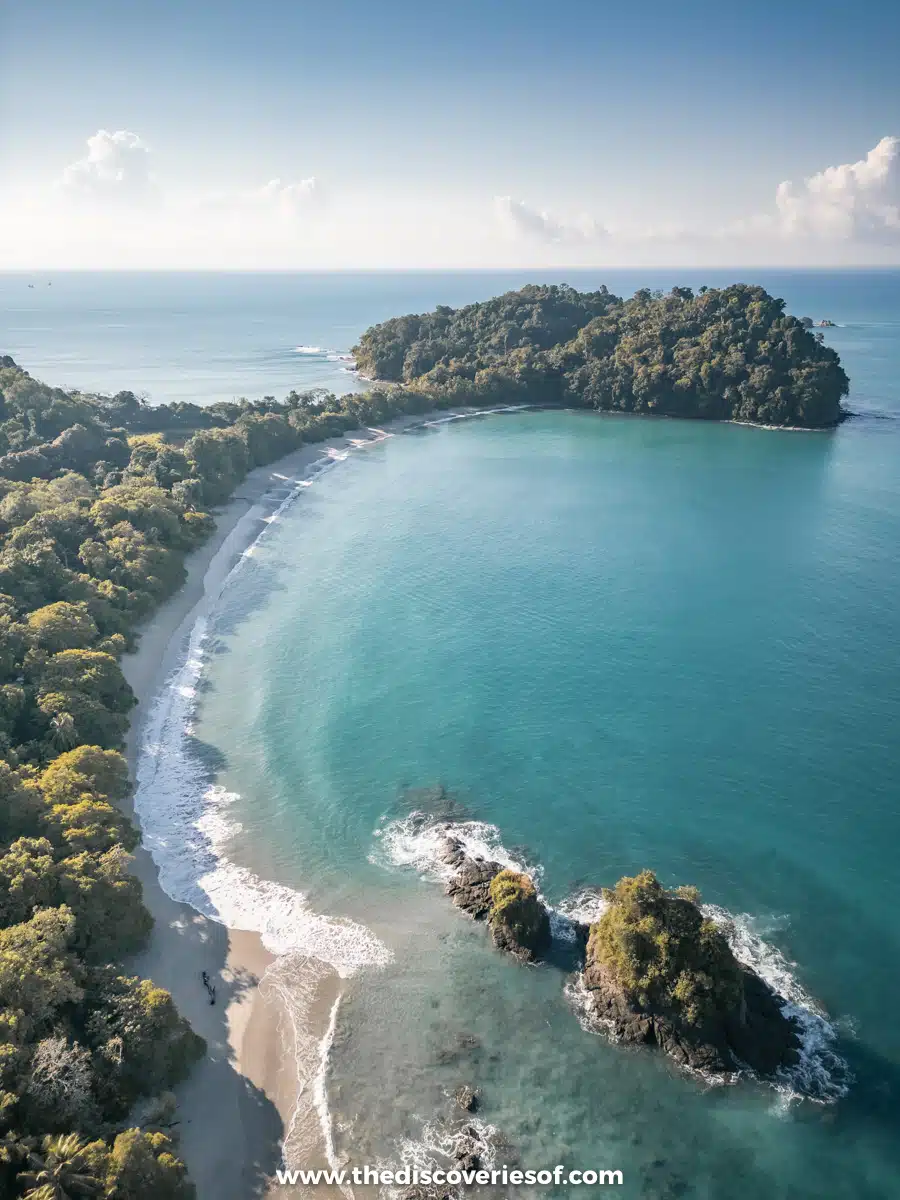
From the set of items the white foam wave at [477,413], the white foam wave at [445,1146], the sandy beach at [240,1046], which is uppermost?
the white foam wave at [477,413]

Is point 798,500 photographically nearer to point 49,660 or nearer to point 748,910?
point 748,910

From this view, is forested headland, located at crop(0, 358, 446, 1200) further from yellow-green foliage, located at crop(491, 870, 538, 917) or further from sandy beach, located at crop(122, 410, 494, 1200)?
yellow-green foliage, located at crop(491, 870, 538, 917)

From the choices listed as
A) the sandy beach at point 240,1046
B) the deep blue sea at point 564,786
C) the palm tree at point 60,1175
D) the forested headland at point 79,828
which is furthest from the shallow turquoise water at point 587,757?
the palm tree at point 60,1175

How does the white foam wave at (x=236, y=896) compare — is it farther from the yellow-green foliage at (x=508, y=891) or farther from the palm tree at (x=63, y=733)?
the yellow-green foliage at (x=508, y=891)

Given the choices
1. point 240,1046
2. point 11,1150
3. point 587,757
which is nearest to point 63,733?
point 240,1046

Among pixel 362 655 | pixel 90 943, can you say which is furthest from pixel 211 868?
pixel 362 655

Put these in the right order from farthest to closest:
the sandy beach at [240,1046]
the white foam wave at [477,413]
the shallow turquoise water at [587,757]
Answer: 1. the white foam wave at [477,413]
2. the shallow turquoise water at [587,757]
3. the sandy beach at [240,1046]
